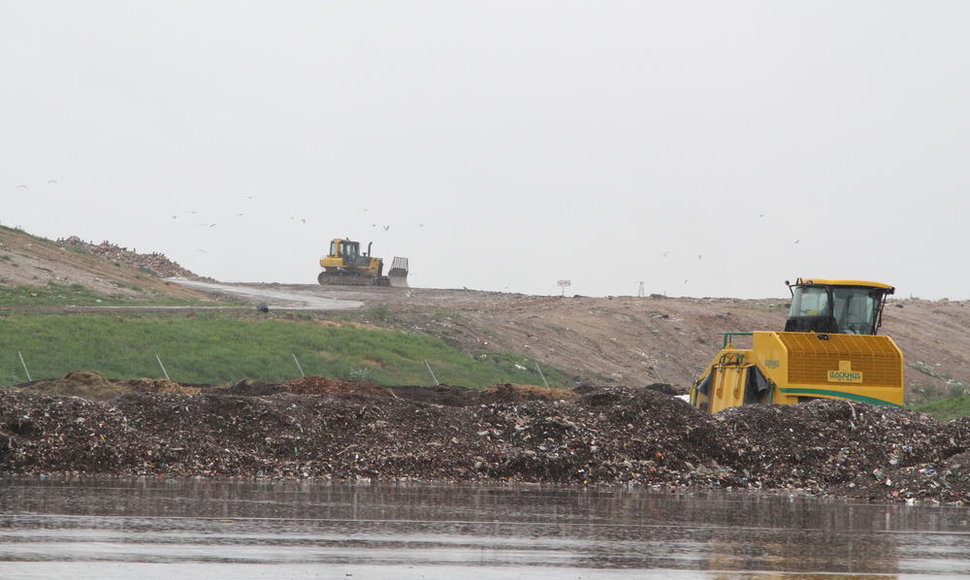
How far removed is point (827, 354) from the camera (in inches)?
895

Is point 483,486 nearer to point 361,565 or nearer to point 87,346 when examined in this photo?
point 361,565

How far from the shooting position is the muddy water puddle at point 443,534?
946 cm

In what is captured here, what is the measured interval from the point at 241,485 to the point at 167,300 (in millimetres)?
39826

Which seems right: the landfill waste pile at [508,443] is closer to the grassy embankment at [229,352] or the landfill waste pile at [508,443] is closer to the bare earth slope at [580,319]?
the grassy embankment at [229,352]

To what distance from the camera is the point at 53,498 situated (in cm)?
1407

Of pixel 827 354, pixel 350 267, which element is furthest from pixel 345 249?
pixel 827 354

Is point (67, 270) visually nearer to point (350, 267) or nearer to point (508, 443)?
point (350, 267)

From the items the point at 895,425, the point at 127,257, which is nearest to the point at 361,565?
the point at 895,425

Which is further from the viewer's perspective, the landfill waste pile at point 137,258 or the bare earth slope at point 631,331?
the landfill waste pile at point 137,258

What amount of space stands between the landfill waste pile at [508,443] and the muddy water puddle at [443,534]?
147cm

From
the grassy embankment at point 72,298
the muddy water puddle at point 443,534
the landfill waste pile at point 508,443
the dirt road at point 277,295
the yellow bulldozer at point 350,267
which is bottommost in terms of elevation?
the muddy water puddle at point 443,534


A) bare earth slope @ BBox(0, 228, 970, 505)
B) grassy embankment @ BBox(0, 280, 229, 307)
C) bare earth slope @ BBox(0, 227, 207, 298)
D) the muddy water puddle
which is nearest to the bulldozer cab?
bare earth slope @ BBox(0, 227, 207, 298)

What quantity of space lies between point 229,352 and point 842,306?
71.9 ft

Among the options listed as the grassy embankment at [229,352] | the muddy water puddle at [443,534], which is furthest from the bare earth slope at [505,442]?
the grassy embankment at [229,352]
